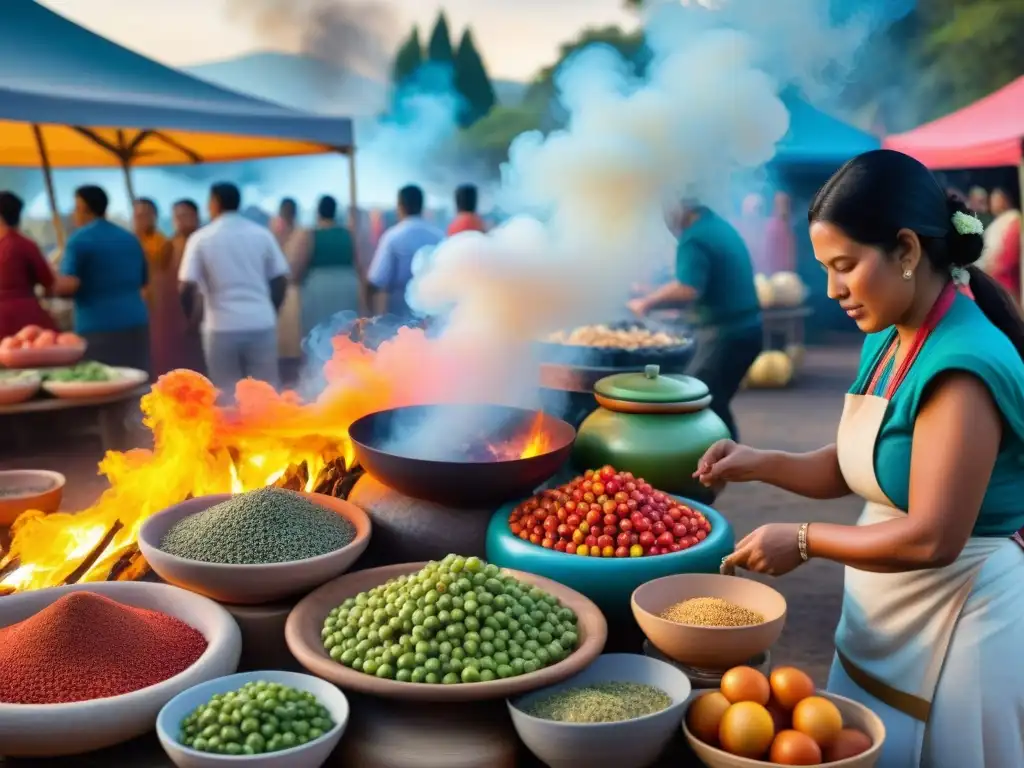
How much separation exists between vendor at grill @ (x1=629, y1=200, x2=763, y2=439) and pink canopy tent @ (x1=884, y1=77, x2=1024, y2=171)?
5353mm

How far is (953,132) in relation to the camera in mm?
11180

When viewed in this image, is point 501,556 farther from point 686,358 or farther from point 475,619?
point 686,358

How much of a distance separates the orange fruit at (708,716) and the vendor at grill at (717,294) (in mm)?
3533

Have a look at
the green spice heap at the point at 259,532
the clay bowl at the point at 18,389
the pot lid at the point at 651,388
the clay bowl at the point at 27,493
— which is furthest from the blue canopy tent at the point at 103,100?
the pot lid at the point at 651,388

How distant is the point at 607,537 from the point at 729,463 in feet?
1.22

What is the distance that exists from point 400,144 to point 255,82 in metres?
29.6

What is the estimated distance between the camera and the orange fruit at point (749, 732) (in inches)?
62.6

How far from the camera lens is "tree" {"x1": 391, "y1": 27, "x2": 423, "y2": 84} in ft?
124

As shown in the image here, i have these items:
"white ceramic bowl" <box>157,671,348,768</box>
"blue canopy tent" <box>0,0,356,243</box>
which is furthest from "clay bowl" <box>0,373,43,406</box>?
"white ceramic bowl" <box>157,671,348,768</box>

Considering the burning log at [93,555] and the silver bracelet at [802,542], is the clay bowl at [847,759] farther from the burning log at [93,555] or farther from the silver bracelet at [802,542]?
the burning log at [93,555]

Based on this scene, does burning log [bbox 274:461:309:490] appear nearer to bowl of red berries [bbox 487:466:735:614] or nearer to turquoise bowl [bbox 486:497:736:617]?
bowl of red berries [bbox 487:466:735:614]

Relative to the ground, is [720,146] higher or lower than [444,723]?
higher

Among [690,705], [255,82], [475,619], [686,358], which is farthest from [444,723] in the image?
[255,82]

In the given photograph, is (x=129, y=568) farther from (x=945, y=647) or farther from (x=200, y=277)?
(x=200, y=277)
